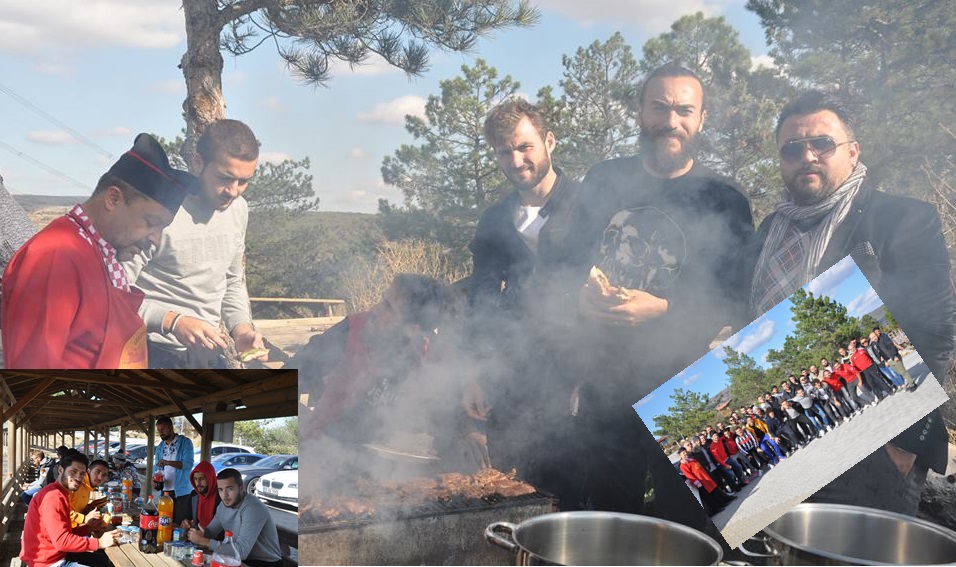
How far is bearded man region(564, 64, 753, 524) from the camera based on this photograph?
5.17 meters

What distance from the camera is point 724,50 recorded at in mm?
5184

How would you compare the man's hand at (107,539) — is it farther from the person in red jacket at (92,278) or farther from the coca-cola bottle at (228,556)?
the person in red jacket at (92,278)

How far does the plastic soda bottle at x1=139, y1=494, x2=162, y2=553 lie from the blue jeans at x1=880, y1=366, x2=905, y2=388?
387 cm

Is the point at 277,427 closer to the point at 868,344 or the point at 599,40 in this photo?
the point at 599,40

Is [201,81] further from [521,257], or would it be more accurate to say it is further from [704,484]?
[704,484]

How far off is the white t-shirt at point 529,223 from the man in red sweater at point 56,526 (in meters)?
2.53

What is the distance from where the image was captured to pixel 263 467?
6.04m

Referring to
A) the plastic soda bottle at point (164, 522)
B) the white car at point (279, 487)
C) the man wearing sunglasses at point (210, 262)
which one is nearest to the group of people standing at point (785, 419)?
the white car at point (279, 487)

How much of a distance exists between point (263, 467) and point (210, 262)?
1613 millimetres

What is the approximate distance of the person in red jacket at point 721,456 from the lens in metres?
5.03

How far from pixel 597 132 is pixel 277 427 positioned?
2384mm

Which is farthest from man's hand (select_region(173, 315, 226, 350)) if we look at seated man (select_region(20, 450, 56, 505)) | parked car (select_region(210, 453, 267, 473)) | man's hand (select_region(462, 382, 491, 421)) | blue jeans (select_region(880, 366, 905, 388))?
blue jeans (select_region(880, 366, 905, 388))

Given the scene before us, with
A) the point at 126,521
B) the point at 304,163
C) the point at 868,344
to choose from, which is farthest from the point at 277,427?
the point at 868,344

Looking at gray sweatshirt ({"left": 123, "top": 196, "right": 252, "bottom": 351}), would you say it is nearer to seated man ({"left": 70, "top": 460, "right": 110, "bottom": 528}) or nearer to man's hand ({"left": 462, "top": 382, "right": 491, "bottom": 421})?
seated man ({"left": 70, "top": 460, "right": 110, "bottom": 528})
